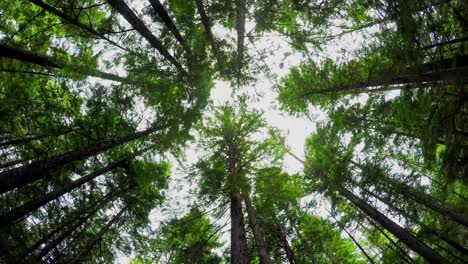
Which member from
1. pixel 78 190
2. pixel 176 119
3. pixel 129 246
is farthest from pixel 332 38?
pixel 129 246

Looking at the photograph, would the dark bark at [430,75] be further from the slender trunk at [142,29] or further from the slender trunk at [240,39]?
the slender trunk at [142,29]

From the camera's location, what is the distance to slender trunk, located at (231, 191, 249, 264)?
7.30 metres

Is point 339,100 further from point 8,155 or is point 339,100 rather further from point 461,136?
point 8,155

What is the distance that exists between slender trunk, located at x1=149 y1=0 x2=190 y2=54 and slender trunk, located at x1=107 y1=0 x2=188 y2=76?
507 mm

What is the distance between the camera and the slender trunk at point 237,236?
7.30 m

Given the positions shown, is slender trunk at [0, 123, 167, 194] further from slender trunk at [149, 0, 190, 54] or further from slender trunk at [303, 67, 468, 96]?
slender trunk at [303, 67, 468, 96]

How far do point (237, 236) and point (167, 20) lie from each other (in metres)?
6.18

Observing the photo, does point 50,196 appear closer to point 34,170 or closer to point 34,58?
point 34,170

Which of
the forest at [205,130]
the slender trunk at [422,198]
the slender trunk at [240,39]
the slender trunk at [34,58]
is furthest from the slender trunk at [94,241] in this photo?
the slender trunk at [422,198]

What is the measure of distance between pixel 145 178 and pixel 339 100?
7656 millimetres

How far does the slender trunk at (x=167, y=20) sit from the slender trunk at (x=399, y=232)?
7.01 metres

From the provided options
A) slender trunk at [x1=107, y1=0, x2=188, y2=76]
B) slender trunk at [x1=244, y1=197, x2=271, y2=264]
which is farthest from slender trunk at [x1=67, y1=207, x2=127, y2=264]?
slender trunk at [x1=107, y1=0, x2=188, y2=76]

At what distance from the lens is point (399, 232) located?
7602 millimetres

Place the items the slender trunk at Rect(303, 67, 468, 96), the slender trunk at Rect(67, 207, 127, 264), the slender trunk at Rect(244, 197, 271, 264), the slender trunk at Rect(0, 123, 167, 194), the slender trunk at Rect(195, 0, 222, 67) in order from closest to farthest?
the slender trunk at Rect(303, 67, 468, 96), the slender trunk at Rect(0, 123, 167, 194), the slender trunk at Rect(244, 197, 271, 264), the slender trunk at Rect(195, 0, 222, 67), the slender trunk at Rect(67, 207, 127, 264)
